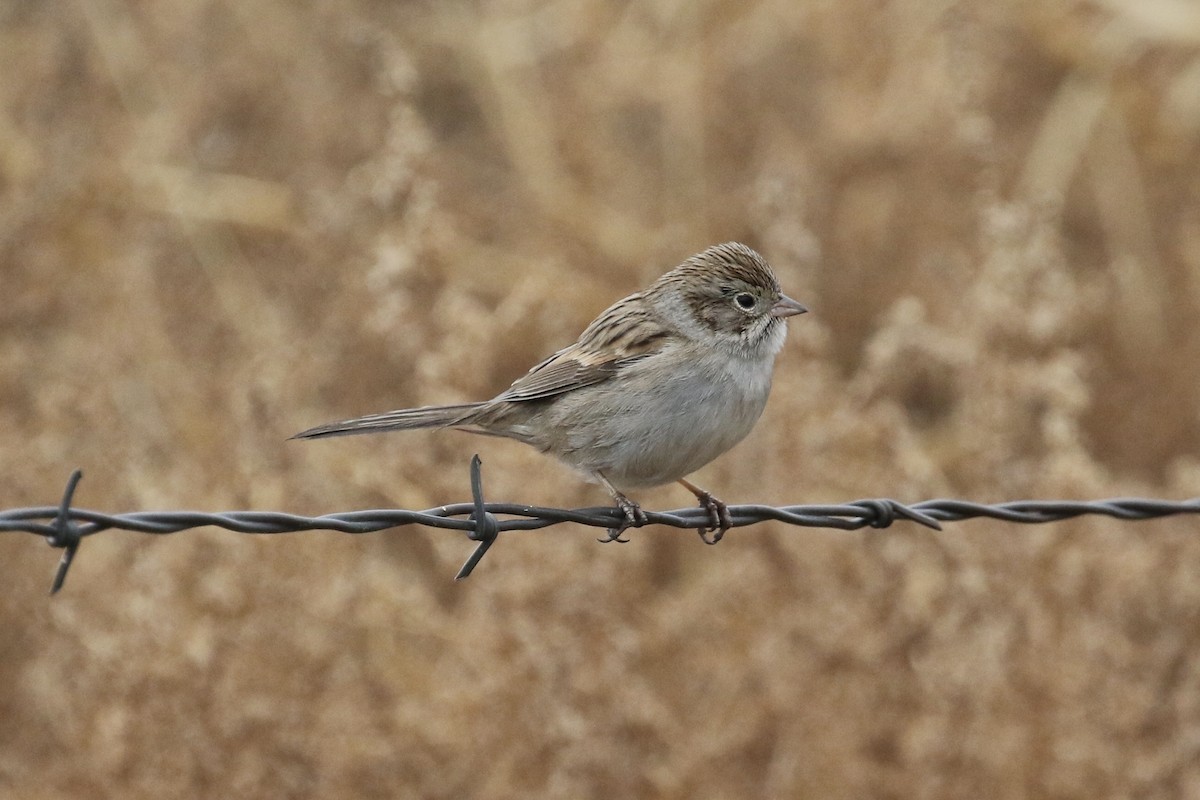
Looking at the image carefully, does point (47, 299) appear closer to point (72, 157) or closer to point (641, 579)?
point (72, 157)

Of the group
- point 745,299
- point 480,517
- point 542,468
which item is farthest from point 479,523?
point 542,468

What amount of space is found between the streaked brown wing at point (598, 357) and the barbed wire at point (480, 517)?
1.98 ft

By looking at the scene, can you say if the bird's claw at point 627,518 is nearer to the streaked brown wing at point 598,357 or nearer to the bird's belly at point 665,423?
the bird's belly at point 665,423

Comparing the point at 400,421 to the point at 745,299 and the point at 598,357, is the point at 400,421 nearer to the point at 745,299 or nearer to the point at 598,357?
the point at 598,357

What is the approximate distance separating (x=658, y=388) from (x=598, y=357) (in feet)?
0.99

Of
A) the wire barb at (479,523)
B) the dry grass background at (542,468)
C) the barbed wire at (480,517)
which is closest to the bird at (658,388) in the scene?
the barbed wire at (480,517)

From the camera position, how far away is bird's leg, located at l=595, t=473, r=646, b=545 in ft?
12.6

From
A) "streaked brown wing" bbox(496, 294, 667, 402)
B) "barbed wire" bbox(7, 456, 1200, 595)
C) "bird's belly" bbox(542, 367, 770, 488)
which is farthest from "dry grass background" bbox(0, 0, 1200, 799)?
"barbed wire" bbox(7, 456, 1200, 595)

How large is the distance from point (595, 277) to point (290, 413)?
10.3ft

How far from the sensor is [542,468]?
18.9 feet

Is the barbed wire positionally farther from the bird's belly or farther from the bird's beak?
the bird's beak

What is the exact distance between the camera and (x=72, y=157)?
7762mm

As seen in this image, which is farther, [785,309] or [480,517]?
[785,309]

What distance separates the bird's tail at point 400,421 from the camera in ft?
12.6
